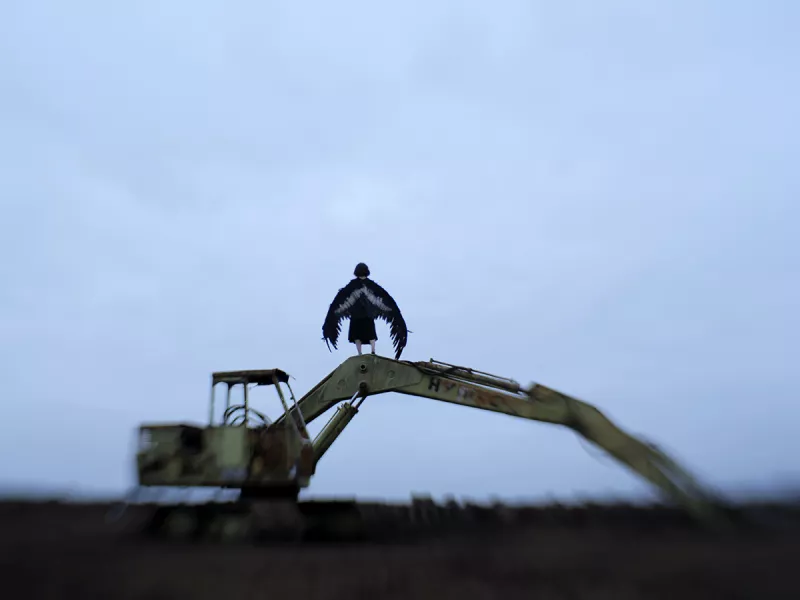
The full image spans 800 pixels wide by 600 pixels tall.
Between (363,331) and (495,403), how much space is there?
10.3 feet

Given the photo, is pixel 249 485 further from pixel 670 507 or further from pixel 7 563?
pixel 670 507

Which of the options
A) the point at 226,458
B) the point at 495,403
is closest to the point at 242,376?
the point at 226,458

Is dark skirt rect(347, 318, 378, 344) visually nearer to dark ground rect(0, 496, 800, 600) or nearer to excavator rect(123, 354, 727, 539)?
excavator rect(123, 354, 727, 539)

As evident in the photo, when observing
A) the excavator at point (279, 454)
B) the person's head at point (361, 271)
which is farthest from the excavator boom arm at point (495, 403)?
the person's head at point (361, 271)

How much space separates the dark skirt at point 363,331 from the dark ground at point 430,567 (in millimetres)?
4038

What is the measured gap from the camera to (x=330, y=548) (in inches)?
415

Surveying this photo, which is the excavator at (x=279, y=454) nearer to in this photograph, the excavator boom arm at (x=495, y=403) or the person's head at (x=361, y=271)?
the excavator boom arm at (x=495, y=403)

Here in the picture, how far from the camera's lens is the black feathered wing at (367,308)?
42.1ft

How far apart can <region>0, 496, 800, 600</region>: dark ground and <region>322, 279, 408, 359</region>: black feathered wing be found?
411 centimetres

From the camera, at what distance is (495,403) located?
11.5 metres

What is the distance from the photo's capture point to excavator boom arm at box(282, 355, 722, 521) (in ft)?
33.4

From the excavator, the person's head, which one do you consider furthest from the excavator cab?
the person's head

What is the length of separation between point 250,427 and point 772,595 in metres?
8.61

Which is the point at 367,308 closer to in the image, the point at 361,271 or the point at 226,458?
the point at 361,271
